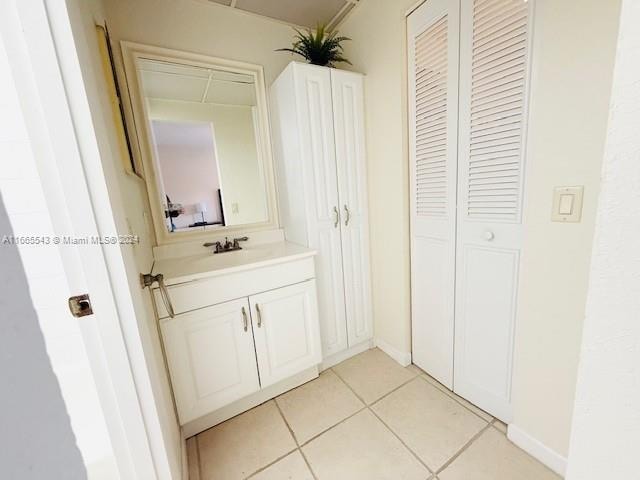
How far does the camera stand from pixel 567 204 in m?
0.88

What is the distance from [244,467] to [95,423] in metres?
0.66

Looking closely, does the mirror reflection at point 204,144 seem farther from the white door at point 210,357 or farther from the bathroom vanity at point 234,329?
the white door at point 210,357

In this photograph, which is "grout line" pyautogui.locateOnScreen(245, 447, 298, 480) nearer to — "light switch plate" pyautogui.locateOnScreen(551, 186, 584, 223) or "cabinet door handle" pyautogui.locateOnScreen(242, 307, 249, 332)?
"cabinet door handle" pyautogui.locateOnScreen(242, 307, 249, 332)

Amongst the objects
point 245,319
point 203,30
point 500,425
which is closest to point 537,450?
point 500,425

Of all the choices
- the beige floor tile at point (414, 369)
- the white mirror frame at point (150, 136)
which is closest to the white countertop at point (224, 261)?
the white mirror frame at point (150, 136)

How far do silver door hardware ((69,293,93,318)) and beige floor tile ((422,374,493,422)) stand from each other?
1712 mm

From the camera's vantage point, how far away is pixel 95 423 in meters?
1.05

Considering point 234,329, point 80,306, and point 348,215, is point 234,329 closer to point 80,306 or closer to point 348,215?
point 80,306

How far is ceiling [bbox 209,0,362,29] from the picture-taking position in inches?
59.7

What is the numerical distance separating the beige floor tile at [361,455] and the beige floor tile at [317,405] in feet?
Result: 0.19

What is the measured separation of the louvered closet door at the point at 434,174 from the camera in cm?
122

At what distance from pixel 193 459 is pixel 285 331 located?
0.70 meters

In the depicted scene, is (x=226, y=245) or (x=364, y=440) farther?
(x=226, y=245)

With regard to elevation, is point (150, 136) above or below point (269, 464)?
above
